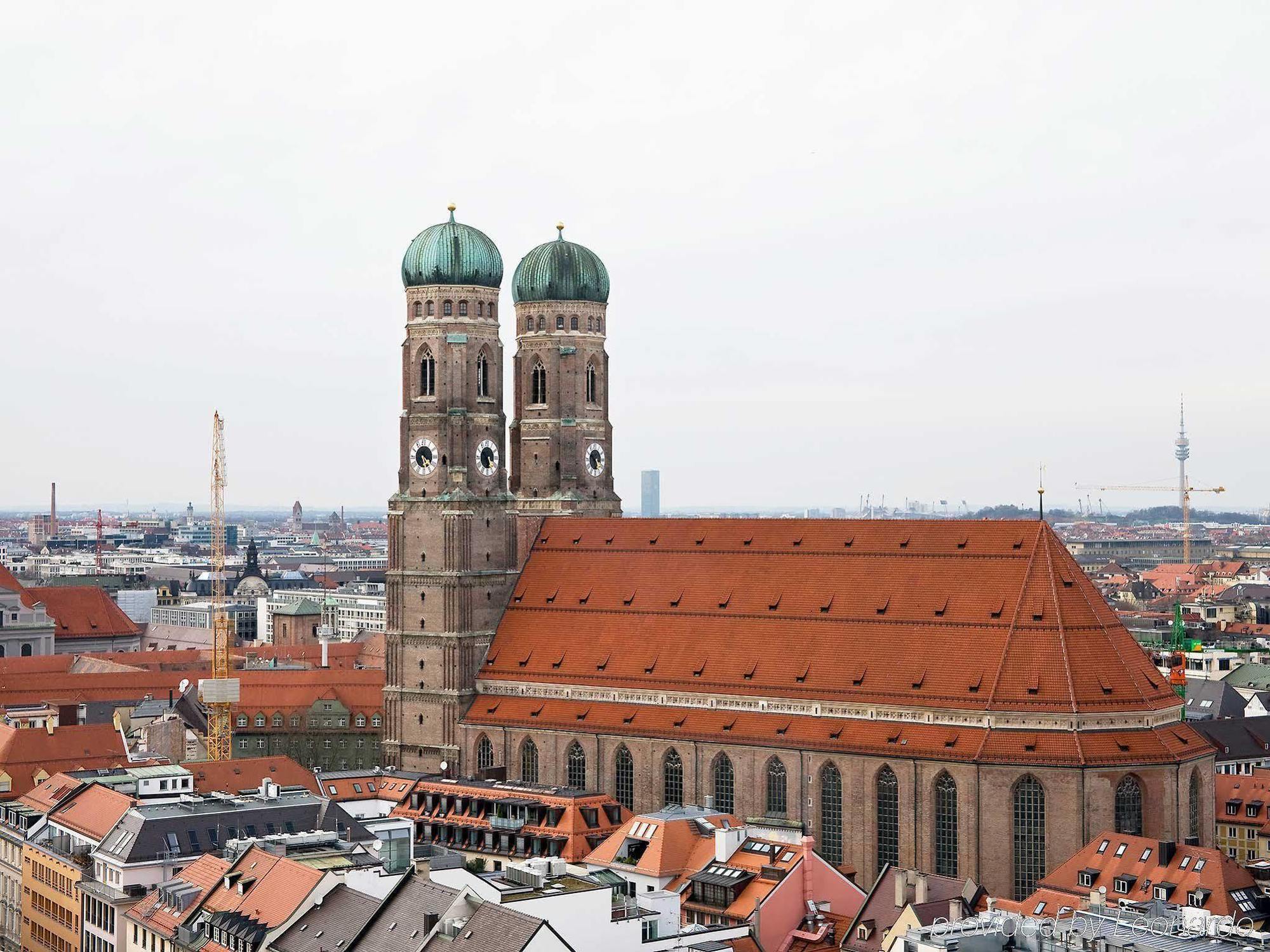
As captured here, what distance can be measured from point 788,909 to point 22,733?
5714 centimetres

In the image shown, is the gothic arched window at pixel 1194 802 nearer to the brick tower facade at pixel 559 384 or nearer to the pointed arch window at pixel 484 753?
the pointed arch window at pixel 484 753

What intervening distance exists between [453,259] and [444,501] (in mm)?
16647

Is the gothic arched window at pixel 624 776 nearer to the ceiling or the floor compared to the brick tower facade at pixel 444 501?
nearer to the floor

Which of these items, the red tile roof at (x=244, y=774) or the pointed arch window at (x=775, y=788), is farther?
the red tile roof at (x=244, y=774)

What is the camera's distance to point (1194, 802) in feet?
371

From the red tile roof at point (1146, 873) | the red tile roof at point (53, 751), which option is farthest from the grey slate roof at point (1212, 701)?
the red tile roof at point (53, 751)

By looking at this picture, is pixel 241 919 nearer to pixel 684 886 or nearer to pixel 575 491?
pixel 684 886

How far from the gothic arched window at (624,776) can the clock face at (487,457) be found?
23357 mm

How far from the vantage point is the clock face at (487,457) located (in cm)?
13838

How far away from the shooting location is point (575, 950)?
3024 inches

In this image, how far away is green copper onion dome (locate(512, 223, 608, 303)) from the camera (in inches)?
5773

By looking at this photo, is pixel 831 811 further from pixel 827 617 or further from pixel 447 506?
pixel 447 506

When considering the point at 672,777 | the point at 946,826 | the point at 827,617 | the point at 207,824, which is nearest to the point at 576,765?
the point at 672,777

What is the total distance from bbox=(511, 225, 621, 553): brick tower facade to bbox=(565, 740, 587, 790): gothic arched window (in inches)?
902
